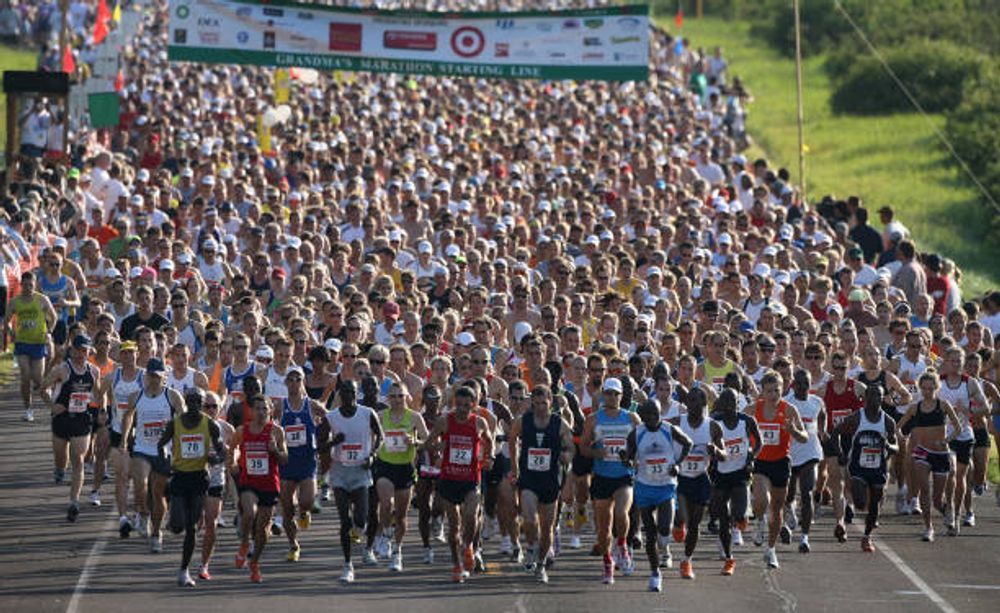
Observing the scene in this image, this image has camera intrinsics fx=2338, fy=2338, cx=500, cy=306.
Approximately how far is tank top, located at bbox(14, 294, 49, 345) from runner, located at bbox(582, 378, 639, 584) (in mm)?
7516

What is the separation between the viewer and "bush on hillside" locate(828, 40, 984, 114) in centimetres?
7125

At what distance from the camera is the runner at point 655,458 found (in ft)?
62.8

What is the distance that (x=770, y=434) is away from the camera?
66.7ft

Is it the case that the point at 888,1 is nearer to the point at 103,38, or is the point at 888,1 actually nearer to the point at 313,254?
the point at 103,38

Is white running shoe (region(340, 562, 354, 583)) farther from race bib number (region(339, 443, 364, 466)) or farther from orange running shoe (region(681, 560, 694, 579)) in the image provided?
orange running shoe (region(681, 560, 694, 579))

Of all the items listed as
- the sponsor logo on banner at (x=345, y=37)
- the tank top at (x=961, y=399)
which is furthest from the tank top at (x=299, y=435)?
the sponsor logo on banner at (x=345, y=37)

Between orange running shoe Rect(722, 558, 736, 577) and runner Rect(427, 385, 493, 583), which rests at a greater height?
runner Rect(427, 385, 493, 583)

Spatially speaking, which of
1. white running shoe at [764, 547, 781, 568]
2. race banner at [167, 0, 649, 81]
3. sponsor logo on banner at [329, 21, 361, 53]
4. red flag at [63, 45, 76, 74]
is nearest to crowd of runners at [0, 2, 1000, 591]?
white running shoe at [764, 547, 781, 568]

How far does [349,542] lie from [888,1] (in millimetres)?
71643

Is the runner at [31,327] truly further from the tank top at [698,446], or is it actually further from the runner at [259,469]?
the tank top at [698,446]

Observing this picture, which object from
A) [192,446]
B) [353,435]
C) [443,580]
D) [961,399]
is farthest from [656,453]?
[961,399]

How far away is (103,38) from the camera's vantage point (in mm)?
41438

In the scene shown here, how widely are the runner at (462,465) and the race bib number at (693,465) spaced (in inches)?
66.6

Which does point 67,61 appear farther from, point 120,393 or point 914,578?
point 914,578
